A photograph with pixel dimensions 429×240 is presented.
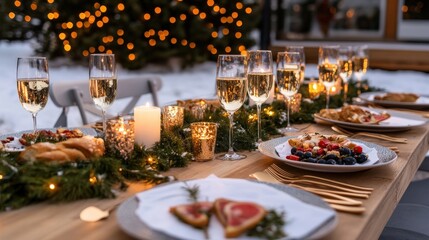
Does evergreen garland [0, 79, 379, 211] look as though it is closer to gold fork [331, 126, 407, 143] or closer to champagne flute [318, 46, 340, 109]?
gold fork [331, 126, 407, 143]

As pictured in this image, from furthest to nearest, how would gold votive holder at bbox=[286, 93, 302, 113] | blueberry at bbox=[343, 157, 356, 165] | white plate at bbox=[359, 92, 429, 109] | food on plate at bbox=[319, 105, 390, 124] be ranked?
white plate at bbox=[359, 92, 429, 109], gold votive holder at bbox=[286, 93, 302, 113], food on plate at bbox=[319, 105, 390, 124], blueberry at bbox=[343, 157, 356, 165]

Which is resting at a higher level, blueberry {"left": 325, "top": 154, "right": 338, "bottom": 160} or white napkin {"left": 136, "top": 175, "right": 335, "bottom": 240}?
blueberry {"left": 325, "top": 154, "right": 338, "bottom": 160}

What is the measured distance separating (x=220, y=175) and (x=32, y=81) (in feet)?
1.55

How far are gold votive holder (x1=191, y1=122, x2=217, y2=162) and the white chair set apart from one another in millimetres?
763

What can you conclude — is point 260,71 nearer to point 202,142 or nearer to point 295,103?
point 202,142

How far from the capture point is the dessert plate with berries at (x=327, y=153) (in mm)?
1095

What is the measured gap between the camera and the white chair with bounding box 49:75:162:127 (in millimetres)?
1976

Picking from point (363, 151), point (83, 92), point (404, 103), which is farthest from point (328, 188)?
point (83, 92)

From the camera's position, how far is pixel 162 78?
22.3 feet

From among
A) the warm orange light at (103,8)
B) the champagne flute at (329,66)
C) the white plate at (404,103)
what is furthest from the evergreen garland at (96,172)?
the warm orange light at (103,8)

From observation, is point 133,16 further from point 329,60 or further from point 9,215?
point 9,215

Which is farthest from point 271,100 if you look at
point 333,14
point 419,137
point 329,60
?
point 333,14

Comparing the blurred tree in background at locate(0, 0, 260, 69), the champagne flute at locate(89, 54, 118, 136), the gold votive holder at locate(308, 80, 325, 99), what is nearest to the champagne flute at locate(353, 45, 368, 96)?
the gold votive holder at locate(308, 80, 325, 99)

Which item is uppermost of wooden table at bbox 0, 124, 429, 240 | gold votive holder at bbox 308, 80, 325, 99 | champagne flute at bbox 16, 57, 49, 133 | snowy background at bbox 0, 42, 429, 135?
champagne flute at bbox 16, 57, 49, 133
